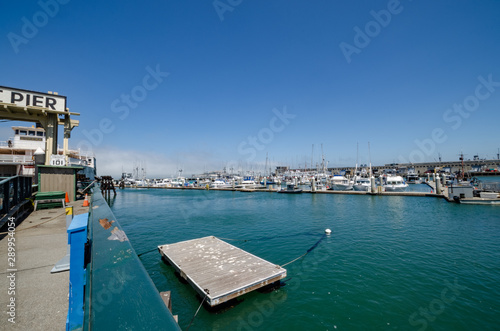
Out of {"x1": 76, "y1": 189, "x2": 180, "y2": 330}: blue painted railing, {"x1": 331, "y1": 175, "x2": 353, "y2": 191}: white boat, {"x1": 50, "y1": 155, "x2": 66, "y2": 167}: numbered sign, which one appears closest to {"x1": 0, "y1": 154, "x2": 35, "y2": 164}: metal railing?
{"x1": 50, "y1": 155, "x2": 66, "y2": 167}: numbered sign

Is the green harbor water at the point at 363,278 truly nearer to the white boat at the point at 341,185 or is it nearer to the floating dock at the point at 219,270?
the floating dock at the point at 219,270

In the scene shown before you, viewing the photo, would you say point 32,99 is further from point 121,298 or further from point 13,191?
point 121,298

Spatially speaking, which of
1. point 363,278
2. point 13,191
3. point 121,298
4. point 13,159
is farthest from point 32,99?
point 363,278

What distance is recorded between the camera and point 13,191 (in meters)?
9.16

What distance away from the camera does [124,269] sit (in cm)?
278

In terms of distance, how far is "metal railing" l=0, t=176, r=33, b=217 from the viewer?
26.1 ft

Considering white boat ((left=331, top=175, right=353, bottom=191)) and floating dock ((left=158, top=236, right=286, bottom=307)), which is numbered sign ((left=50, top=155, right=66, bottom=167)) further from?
white boat ((left=331, top=175, right=353, bottom=191))

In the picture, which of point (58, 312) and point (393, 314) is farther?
point (393, 314)

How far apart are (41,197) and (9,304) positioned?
9.54m

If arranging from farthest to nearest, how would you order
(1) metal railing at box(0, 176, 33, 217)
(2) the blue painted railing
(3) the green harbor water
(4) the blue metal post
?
(1) metal railing at box(0, 176, 33, 217), (3) the green harbor water, (4) the blue metal post, (2) the blue painted railing

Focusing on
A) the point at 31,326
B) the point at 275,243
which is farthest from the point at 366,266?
the point at 31,326

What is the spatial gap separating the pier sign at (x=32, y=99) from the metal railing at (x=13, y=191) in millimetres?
7412

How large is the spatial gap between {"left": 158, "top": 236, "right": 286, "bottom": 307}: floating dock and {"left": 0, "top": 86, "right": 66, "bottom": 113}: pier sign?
13835 millimetres

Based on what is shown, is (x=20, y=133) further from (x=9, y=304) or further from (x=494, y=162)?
(x=494, y=162)
